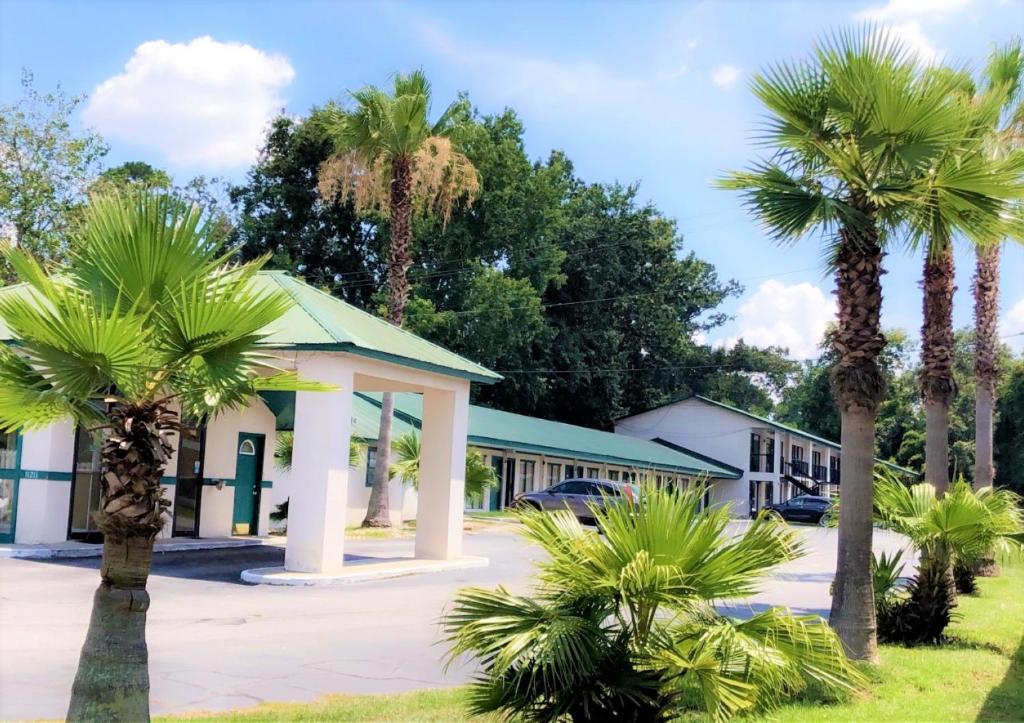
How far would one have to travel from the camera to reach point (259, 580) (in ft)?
47.7

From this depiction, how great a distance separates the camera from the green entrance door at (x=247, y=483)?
2159 centimetres

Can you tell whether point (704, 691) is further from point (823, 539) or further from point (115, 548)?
point (823, 539)

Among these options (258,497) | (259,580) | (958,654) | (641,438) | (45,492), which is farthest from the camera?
(641,438)

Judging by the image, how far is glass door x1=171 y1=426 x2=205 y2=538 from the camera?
19.9m

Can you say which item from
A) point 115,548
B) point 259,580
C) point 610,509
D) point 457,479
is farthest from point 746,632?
point 457,479

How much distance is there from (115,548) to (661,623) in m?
3.24

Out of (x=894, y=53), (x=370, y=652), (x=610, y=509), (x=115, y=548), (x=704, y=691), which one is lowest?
(x=370, y=652)

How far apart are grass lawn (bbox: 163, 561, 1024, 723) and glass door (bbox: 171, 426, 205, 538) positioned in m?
13.3

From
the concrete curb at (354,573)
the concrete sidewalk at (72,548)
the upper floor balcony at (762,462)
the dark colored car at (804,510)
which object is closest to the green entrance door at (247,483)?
the concrete sidewalk at (72,548)

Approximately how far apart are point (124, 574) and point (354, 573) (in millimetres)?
10181

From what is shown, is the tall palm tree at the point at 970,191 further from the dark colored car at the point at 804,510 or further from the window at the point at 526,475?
the dark colored car at the point at 804,510

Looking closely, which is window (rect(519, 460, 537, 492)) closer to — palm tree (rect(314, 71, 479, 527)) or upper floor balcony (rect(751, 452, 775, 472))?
palm tree (rect(314, 71, 479, 527))

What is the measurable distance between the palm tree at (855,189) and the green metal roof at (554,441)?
17.9 meters

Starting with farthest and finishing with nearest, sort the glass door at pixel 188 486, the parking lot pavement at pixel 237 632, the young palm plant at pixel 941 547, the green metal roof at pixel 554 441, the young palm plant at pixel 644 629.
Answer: the green metal roof at pixel 554 441 → the glass door at pixel 188 486 → the young palm plant at pixel 941 547 → the parking lot pavement at pixel 237 632 → the young palm plant at pixel 644 629
